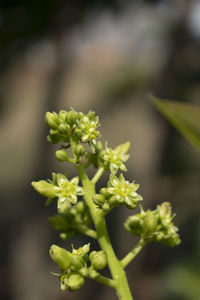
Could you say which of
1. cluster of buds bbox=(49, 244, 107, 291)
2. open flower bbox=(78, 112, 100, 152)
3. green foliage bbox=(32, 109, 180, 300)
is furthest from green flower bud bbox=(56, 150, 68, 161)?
cluster of buds bbox=(49, 244, 107, 291)

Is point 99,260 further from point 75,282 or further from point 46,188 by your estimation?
point 46,188

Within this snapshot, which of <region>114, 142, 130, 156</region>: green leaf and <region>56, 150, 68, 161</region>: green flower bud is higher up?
<region>56, 150, 68, 161</region>: green flower bud

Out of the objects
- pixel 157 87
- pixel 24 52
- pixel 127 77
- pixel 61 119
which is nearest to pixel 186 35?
pixel 157 87

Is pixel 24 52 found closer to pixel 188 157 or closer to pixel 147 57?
pixel 147 57

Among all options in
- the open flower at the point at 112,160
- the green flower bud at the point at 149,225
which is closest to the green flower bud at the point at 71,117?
the open flower at the point at 112,160

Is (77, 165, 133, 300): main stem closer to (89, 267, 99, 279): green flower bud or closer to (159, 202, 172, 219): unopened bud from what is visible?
(89, 267, 99, 279): green flower bud

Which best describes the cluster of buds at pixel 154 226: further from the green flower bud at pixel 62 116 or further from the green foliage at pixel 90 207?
the green flower bud at pixel 62 116
